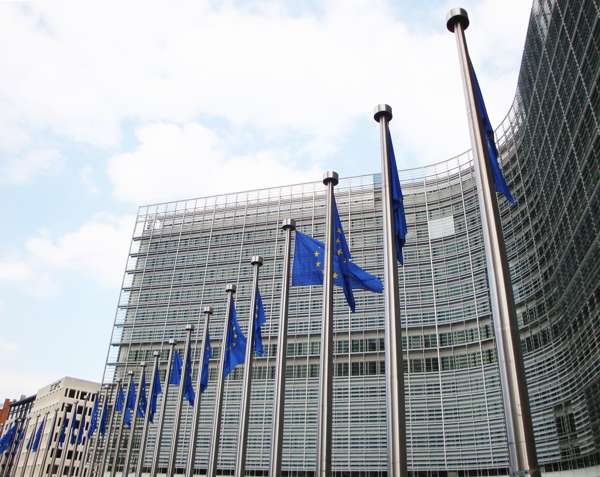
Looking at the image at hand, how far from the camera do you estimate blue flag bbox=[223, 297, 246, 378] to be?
19672mm

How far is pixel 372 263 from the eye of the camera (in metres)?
43.7

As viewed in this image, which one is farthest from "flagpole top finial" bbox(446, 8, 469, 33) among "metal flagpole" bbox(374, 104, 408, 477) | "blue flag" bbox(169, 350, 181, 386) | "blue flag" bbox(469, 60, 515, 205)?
"blue flag" bbox(169, 350, 181, 386)

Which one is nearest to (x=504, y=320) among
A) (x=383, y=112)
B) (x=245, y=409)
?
(x=383, y=112)

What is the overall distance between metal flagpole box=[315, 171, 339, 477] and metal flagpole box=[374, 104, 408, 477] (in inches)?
95.6

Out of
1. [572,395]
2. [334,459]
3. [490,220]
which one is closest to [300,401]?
[334,459]

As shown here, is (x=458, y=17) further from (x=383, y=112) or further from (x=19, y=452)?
(x=19, y=452)

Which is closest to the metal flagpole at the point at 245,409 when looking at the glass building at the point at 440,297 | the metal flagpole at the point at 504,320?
the metal flagpole at the point at 504,320

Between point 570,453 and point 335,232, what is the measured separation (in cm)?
2169

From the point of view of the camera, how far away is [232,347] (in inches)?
787

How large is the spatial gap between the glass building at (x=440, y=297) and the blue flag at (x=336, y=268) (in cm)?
1132

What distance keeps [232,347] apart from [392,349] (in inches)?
425

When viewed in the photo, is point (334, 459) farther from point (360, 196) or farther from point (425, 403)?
point (360, 196)

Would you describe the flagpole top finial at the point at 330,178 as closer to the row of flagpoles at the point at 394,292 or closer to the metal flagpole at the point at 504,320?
the row of flagpoles at the point at 394,292

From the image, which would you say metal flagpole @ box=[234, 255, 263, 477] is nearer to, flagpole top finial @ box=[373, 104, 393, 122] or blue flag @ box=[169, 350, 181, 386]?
flagpole top finial @ box=[373, 104, 393, 122]
